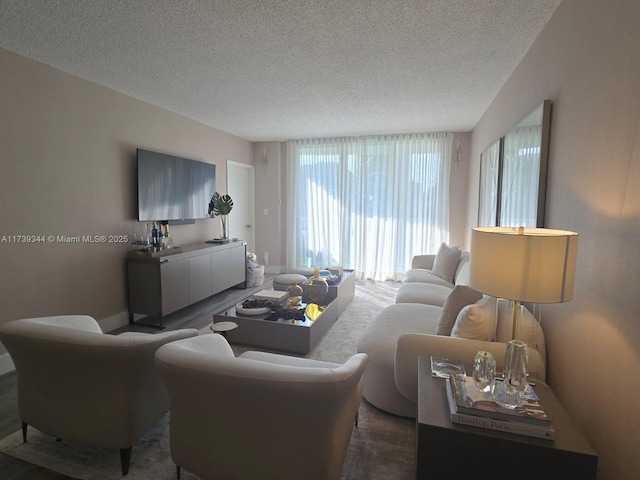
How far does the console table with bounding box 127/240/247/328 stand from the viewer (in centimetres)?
351

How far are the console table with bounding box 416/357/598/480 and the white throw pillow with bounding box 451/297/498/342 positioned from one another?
53 centimetres

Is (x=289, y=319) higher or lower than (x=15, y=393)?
higher

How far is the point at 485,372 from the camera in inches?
54.1

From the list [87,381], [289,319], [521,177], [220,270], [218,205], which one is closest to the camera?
[87,381]

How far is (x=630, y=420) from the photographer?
43.0 inches

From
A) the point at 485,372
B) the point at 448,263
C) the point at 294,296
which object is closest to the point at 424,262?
the point at 448,263

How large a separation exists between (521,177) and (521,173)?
0.03 m

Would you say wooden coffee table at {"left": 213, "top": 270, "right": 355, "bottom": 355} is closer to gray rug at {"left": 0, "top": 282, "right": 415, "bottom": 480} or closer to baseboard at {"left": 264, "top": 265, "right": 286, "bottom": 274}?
gray rug at {"left": 0, "top": 282, "right": 415, "bottom": 480}

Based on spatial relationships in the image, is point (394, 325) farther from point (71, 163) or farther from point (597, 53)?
point (71, 163)

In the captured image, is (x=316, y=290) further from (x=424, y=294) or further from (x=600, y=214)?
(x=600, y=214)

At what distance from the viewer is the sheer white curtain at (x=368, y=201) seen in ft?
18.0

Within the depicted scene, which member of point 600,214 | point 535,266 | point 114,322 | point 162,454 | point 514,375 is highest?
point 600,214

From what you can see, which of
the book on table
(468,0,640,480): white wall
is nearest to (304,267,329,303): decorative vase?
the book on table

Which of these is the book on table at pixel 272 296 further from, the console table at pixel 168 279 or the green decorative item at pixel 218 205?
the green decorative item at pixel 218 205
